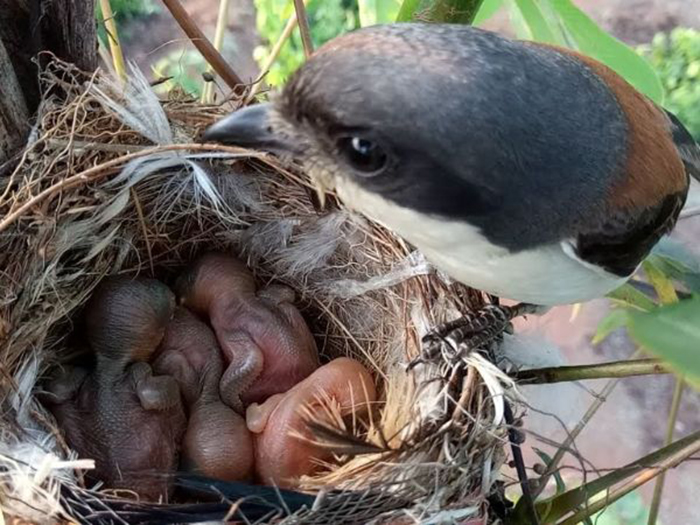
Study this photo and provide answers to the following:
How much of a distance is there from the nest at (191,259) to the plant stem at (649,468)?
0.32 ft

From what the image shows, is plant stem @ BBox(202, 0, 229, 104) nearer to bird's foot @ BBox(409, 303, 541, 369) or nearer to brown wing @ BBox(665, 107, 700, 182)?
bird's foot @ BBox(409, 303, 541, 369)

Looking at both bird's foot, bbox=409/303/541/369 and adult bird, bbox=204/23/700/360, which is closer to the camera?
adult bird, bbox=204/23/700/360

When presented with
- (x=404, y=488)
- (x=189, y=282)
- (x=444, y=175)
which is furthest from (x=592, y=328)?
(x=444, y=175)

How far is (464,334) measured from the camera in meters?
1.00

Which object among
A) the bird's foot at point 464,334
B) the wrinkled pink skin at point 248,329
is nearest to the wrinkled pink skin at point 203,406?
the wrinkled pink skin at point 248,329

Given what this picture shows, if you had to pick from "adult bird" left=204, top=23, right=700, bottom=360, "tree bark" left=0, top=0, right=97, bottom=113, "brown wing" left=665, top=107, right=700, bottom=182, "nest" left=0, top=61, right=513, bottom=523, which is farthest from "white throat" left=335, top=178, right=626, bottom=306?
"tree bark" left=0, top=0, right=97, bottom=113

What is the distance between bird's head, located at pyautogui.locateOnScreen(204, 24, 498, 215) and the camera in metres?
0.68

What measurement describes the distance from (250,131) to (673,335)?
522 mm

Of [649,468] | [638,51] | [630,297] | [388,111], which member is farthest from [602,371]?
[638,51]

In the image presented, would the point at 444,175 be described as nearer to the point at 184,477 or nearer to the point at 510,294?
the point at 510,294

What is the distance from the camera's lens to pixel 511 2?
1030 mm

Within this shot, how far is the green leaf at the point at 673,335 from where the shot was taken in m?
0.38

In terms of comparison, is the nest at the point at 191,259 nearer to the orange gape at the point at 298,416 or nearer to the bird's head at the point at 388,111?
the orange gape at the point at 298,416

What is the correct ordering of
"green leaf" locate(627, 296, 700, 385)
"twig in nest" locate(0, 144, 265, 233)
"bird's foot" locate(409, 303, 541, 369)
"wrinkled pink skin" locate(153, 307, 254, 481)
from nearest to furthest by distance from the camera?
"green leaf" locate(627, 296, 700, 385)
"twig in nest" locate(0, 144, 265, 233)
"bird's foot" locate(409, 303, 541, 369)
"wrinkled pink skin" locate(153, 307, 254, 481)
